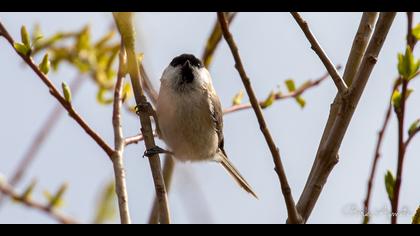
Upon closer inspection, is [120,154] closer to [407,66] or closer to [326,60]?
[326,60]

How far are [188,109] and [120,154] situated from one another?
122 centimetres

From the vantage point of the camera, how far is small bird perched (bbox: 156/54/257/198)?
3.29m

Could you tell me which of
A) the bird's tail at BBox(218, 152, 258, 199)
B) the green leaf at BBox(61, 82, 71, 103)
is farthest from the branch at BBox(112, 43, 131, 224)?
the bird's tail at BBox(218, 152, 258, 199)

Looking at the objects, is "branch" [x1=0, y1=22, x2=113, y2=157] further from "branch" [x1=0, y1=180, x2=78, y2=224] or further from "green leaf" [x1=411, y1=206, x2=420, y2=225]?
"green leaf" [x1=411, y1=206, x2=420, y2=225]

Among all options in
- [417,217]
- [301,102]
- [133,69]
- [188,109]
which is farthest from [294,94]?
[417,217]

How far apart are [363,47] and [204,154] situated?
1545 millimetres

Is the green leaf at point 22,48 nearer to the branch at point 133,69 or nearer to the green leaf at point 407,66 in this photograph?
the branch at point 133,69

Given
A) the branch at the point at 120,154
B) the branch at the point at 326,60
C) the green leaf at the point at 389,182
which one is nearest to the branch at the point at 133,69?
the branch at the point at 120,154

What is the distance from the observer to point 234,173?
3781 millimetres

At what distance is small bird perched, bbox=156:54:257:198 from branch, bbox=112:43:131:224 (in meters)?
0.76

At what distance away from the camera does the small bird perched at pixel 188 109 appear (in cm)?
329

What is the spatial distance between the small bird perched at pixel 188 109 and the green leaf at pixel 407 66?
5.62ft

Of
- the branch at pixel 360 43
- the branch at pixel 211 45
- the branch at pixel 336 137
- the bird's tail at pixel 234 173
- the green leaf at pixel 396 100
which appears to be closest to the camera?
the green leaf at pixel 396 100
